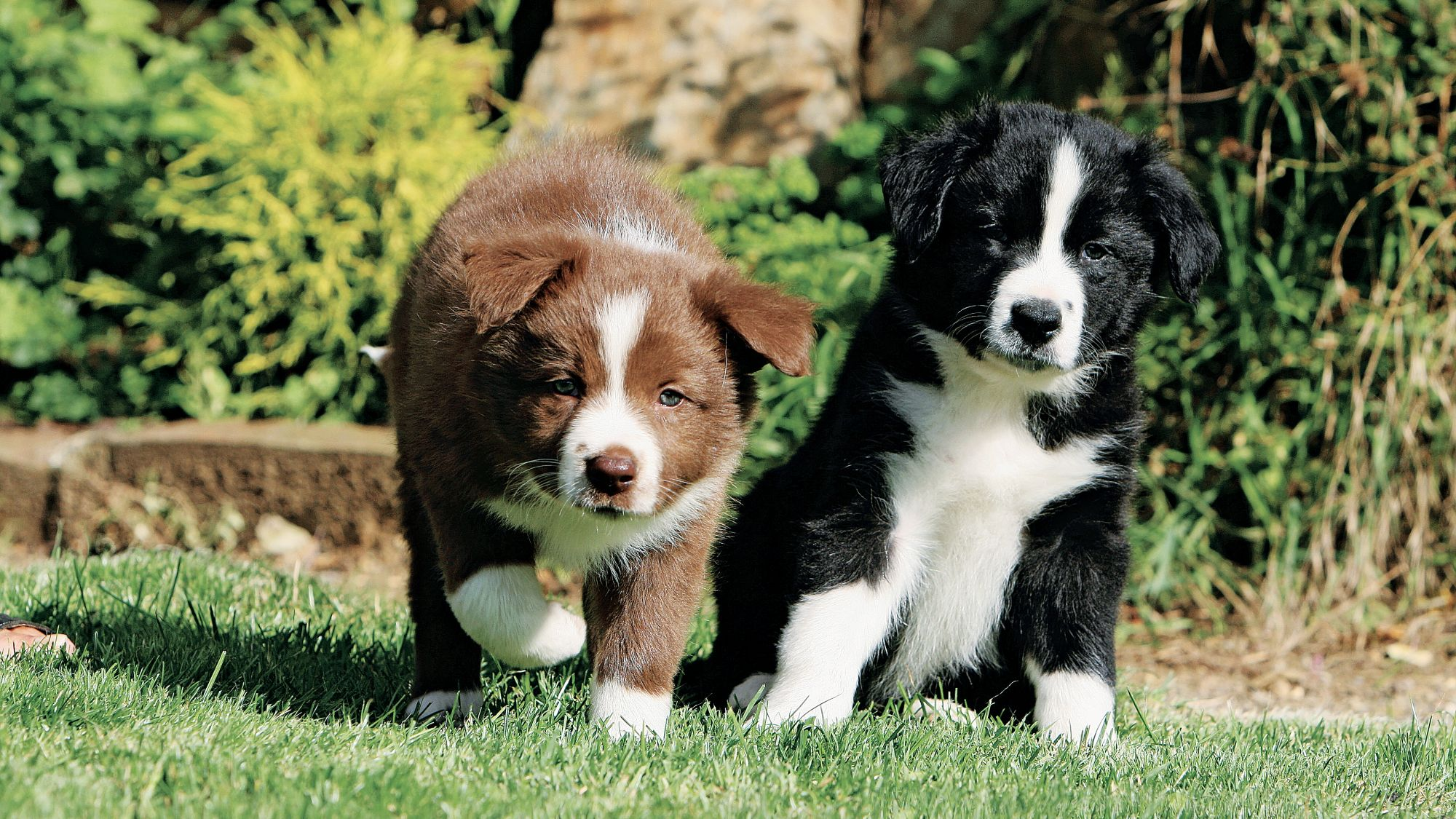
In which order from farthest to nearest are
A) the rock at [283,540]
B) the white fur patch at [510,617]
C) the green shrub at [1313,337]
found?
the rock at [283,540]
the green shrub at [1313,337]
the white fur patch at [510,617]

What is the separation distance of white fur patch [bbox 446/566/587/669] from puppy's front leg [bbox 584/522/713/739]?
110mm

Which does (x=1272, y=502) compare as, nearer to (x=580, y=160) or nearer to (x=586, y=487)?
(x=580, y=160)

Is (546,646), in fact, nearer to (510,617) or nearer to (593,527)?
(510,617)

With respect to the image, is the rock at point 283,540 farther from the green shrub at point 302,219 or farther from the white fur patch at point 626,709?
the white fur patch at point 626,709

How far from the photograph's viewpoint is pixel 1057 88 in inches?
276

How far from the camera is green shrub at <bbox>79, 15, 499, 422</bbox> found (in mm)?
6801

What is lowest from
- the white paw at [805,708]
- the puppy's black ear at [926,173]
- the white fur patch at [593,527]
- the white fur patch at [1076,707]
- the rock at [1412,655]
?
the rock at [1412,655]

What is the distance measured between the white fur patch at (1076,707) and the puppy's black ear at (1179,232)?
0.98 meters

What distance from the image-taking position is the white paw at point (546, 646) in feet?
10.5

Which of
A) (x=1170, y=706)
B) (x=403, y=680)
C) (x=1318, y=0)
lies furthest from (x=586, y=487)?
(x=1318, y=0)

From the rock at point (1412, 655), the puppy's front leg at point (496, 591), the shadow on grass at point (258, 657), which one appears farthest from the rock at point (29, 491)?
the rock at point (1412, 655)

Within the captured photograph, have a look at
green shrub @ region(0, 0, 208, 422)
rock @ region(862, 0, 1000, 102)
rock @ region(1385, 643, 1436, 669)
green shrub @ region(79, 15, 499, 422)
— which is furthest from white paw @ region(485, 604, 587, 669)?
rock @ region(862, 0, 1000, 102)

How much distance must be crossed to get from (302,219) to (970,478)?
14.4 ft

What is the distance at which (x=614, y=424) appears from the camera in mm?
3029
